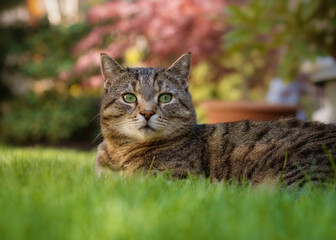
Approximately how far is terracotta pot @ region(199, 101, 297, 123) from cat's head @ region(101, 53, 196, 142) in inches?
121

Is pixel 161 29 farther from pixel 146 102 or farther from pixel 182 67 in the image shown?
pixel 146 102

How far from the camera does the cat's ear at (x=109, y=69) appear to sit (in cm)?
A: 304

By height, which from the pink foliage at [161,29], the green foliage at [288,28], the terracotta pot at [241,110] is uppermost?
the pink foliage at [161,29]

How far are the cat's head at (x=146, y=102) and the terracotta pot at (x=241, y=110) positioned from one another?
308 centimetres

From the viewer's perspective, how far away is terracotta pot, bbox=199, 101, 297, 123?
6.07m

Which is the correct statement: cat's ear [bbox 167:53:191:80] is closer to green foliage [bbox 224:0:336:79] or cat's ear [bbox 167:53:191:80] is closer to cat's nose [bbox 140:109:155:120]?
cat's nose [bbox 140:109:155:120]

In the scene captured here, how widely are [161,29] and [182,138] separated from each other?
4.30 metres

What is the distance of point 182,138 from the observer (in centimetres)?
283

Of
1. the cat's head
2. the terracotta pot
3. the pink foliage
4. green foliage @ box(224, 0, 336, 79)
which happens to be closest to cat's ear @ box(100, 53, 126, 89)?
the cat's head

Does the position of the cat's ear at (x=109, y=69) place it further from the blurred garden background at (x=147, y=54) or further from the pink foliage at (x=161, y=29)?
the pink foliage at (x=161, y=29)

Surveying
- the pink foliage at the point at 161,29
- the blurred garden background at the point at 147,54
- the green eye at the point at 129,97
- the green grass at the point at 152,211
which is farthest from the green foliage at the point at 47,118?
the green grass at the point at 152,211

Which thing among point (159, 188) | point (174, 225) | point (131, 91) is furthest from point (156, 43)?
point (174, 225)

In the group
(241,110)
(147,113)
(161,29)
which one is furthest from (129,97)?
(161,29)

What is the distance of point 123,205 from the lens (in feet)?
4.79
